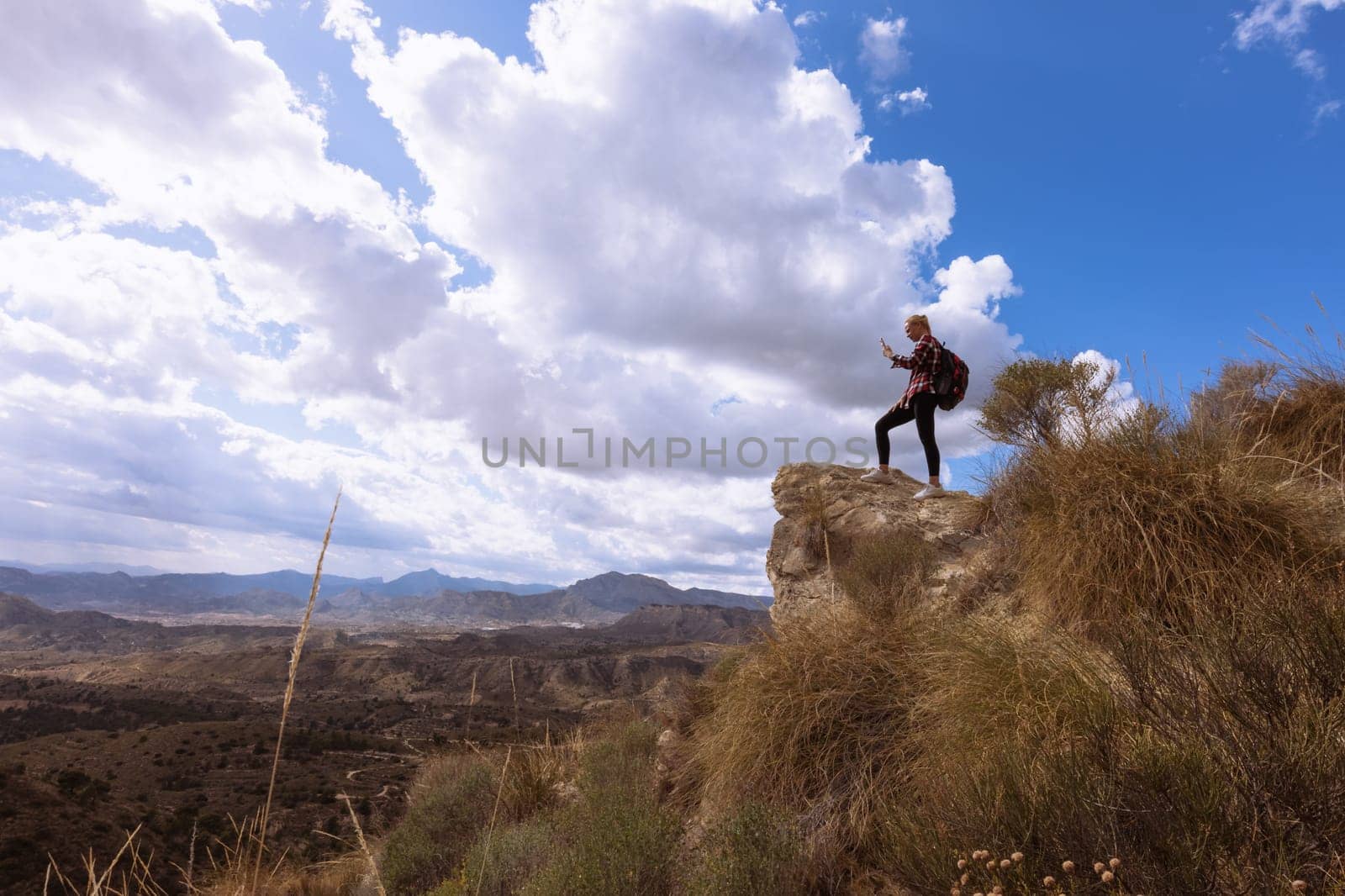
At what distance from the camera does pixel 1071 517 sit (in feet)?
15.2

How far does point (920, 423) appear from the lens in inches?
318

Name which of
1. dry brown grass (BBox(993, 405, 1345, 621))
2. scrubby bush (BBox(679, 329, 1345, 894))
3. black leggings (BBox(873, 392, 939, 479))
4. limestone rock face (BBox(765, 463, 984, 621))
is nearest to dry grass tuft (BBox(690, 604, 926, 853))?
scrubby bush (BBox(679, 329, 1345, 894))

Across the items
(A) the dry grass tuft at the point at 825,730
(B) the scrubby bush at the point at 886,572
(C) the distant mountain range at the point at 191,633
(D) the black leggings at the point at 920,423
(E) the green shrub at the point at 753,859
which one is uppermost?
(D) the black leggings at the point at 920,423

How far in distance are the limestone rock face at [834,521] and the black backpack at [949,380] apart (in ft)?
4.16

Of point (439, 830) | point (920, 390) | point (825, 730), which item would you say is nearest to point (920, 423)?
point (920, 390)

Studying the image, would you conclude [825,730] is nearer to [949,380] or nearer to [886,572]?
[886,572]

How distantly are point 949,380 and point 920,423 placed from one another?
648mm

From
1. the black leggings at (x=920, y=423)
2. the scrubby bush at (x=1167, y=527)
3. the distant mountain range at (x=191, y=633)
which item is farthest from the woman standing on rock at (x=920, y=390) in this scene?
the distant mountain range at (x=191, y=633)

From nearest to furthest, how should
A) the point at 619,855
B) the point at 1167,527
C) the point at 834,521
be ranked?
the point at 619,855, the point at 1167,527, the point at 834,521

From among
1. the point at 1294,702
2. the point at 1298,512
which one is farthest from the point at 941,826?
the point at 1298,512

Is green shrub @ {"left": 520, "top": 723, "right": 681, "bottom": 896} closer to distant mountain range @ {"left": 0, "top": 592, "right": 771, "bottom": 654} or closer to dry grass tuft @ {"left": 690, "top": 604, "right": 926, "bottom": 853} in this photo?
dry grass tuft @ {"left": 690, "top": 604, "right": 926, "bottom": 853}

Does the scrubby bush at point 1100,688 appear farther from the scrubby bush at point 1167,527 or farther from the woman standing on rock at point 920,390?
the woman standing on rock at point 920,390

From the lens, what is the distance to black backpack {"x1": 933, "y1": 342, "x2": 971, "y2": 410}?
7992 mm

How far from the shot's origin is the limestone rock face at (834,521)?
772 centimetres
